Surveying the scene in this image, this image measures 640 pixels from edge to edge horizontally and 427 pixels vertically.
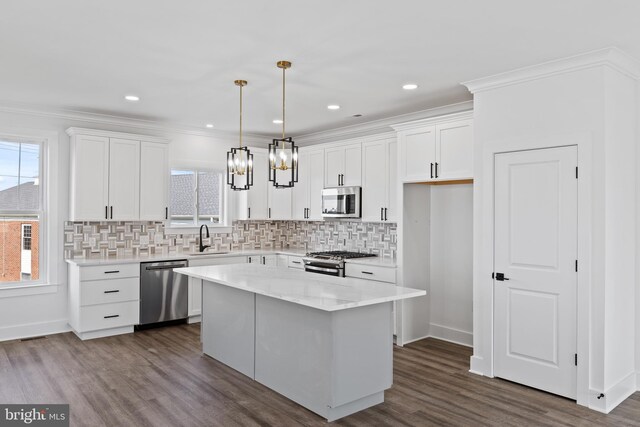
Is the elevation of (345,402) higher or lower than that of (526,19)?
lower

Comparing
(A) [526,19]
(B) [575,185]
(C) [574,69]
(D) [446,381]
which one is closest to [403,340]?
(D) [446,381]

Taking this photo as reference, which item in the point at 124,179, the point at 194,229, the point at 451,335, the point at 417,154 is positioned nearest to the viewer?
the point at 417,154

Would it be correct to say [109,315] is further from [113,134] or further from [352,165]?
[352,165]

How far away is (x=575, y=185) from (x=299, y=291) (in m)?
2.25

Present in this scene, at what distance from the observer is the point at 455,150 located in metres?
4.55

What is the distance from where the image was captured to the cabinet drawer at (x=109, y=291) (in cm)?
512

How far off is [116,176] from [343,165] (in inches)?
112

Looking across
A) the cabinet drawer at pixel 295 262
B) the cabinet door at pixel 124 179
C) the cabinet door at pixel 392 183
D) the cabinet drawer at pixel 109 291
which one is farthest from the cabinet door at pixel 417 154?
the cabinet drawer at pixel 109 291

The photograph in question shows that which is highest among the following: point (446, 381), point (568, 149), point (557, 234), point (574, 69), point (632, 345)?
point (574, 69)

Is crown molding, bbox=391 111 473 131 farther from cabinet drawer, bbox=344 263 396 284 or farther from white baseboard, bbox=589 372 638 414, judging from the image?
white baseboard, bbox=589 372 638 414

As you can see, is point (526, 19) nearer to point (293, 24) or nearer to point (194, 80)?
point (293, 24)

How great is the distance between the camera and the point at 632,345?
3.79 metres

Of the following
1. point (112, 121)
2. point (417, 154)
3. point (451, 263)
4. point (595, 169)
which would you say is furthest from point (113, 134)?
point (595, 169)

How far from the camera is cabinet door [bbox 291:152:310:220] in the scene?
657 cm
